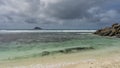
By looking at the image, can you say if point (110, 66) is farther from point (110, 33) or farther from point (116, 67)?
point (110, 33)

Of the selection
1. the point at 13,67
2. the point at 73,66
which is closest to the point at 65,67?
the point at 73,66

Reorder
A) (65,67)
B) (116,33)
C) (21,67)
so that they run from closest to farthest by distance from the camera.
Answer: (65,67)
(21,67)
(116,33)

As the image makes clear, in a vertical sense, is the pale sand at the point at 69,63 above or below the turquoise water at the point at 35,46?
above

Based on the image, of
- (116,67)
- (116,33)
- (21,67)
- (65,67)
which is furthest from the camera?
(116,33)

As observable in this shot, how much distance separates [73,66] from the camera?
14.1m

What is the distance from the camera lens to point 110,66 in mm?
13023

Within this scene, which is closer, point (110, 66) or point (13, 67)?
point (110, 66)

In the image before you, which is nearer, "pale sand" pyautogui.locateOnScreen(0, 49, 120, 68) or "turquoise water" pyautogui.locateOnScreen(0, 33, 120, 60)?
"pale sand" pyautogui.locateOnScreen(0, 49, 120, 68)

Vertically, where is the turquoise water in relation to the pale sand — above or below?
below

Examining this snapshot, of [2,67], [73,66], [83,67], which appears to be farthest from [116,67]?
[2,67]

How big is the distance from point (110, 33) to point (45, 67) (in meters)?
61.0

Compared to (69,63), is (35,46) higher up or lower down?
lower down

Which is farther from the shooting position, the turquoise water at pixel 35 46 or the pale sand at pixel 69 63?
the turquoise water at pixel 35 46

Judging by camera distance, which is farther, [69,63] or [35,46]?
[35,46]
